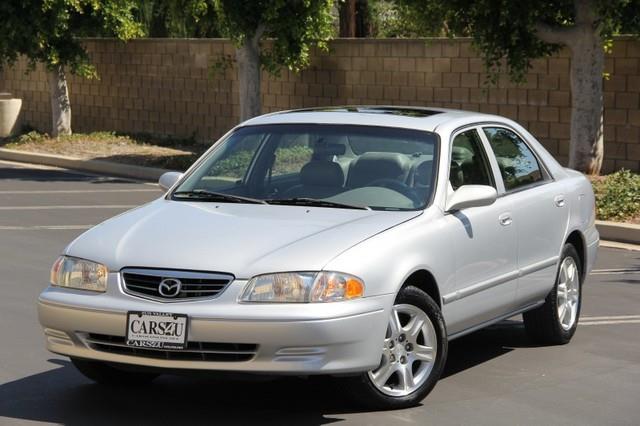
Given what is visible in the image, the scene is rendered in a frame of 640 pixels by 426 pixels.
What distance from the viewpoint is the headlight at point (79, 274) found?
675 cm

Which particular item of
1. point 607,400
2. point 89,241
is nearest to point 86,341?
point 89,241

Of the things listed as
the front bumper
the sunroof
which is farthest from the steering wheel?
the front bumper

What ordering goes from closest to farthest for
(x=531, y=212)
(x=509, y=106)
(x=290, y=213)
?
1. (x=290, y=213)
2. (x=531, y=212)
3. (x=509, y=106)

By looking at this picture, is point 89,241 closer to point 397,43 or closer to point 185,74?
point 397,43

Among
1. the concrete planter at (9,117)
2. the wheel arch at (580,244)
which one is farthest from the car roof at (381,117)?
the concrete planter at (9,117)

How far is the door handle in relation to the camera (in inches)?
314

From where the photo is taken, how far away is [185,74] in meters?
26.3

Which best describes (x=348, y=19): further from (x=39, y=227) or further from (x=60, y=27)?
(x=39, y=227)

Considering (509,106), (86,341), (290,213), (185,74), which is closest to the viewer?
(86,341)

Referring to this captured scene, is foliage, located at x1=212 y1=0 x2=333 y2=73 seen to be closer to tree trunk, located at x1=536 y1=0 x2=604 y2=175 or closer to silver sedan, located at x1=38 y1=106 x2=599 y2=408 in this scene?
tree trunk, located at x1=536 y1=0 x2=604 y2=175

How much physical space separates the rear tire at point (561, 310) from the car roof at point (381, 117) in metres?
1.13

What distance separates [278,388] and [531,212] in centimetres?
205

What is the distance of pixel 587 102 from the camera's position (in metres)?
18.0

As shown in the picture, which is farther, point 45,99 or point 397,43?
point 45,99
